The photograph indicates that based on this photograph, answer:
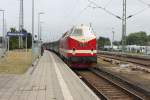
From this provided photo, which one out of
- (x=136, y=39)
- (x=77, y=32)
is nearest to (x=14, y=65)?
(x=77, y=32)

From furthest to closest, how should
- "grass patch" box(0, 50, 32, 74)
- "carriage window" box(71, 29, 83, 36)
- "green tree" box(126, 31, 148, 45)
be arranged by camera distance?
"green tree" box(126, 31, 148, 45) < "carriage window" box(71, 29, 83, 36) < "grass patch" box(0, 50, 32, 74)

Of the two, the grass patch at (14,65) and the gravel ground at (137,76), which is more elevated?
the grass patch at (14,65)

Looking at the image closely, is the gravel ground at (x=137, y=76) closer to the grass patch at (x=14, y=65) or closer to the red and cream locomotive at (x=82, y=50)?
the red and cream locomotive at (x=82, y=50)

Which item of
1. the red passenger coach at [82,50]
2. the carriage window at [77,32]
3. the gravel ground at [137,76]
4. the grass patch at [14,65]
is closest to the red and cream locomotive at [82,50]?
the red passenger coach at [82,50]

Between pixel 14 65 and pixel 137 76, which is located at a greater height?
pixel 14 65

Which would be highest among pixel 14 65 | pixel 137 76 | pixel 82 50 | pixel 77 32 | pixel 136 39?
pixel 136 39

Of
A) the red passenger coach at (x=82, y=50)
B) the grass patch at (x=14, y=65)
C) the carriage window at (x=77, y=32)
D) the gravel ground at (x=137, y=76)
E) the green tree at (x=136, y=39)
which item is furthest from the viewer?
the green tree at (x=136, y=39)

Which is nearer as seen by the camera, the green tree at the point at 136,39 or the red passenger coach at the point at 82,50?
the red passenger coach at the point at 82,50

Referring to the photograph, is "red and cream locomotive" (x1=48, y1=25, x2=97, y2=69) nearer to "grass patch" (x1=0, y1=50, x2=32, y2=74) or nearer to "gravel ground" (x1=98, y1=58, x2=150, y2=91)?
"gravel ground" (x1=98, y1=58, x2=150, y2=91)

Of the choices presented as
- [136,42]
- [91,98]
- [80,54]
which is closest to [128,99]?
[91,98]

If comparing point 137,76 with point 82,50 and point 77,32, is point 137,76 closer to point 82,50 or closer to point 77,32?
point 82,50

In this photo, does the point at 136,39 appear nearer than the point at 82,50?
No

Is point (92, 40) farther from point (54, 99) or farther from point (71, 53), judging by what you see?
point (54, 99)

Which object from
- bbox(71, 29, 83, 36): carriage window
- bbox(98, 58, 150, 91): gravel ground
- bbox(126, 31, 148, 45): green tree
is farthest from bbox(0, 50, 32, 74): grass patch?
bbox(126, 31, 148, 45): green tree
